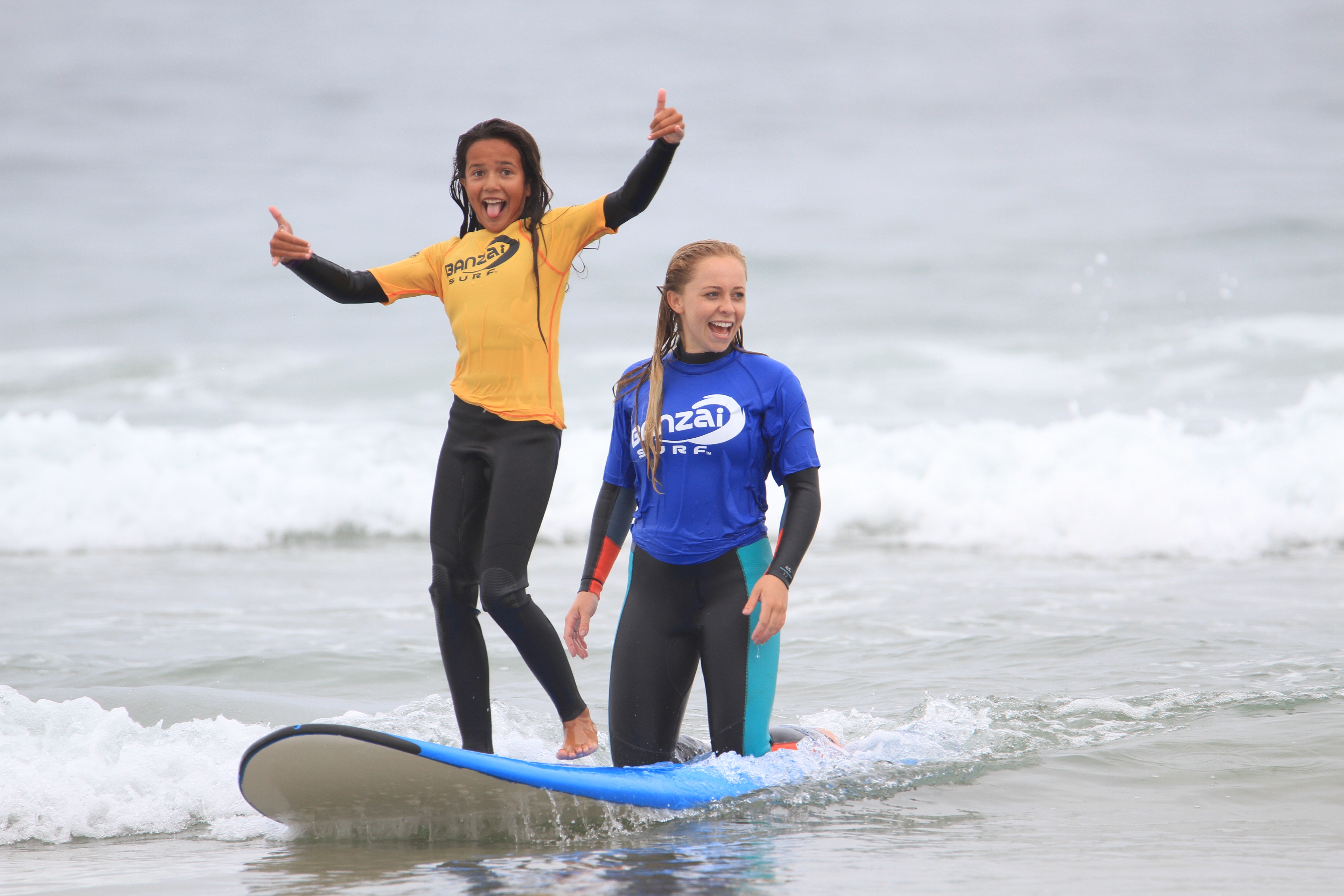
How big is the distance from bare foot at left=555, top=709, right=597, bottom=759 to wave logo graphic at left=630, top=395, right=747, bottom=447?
1.09 m

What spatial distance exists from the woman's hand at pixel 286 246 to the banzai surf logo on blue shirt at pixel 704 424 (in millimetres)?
1299

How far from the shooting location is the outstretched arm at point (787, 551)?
3.50 meters

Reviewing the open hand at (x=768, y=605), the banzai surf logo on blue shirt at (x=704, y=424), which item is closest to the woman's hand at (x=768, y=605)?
the open hand at (x=768, y=605)

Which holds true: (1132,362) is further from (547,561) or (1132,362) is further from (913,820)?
(913,820)

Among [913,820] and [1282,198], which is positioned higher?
[1282,198]

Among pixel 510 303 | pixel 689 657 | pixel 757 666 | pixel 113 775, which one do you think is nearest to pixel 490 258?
pixel 510 303

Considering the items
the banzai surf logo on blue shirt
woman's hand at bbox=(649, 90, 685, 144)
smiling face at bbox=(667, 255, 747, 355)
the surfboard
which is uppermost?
woman's hand at bbox=(649, 90, 685, 144)

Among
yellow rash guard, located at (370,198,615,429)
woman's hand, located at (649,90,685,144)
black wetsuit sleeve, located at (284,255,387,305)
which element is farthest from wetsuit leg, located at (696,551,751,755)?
black wetsuit sleeve, located at (284,255,387,305)

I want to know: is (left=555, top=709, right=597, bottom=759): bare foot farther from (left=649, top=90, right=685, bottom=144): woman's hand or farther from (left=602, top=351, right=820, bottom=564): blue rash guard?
(left=649, top=90, right=685, bottom=144): woman's hand

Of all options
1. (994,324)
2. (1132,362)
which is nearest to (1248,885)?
(1132,362)

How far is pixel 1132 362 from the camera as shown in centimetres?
1905

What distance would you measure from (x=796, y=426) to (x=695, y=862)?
133 centimetres

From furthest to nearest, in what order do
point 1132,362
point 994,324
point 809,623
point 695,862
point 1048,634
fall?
point 994,324
point 1132,362
point 809,623
point 1048,634
point 695,862

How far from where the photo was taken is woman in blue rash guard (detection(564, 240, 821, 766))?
12.2 ft
